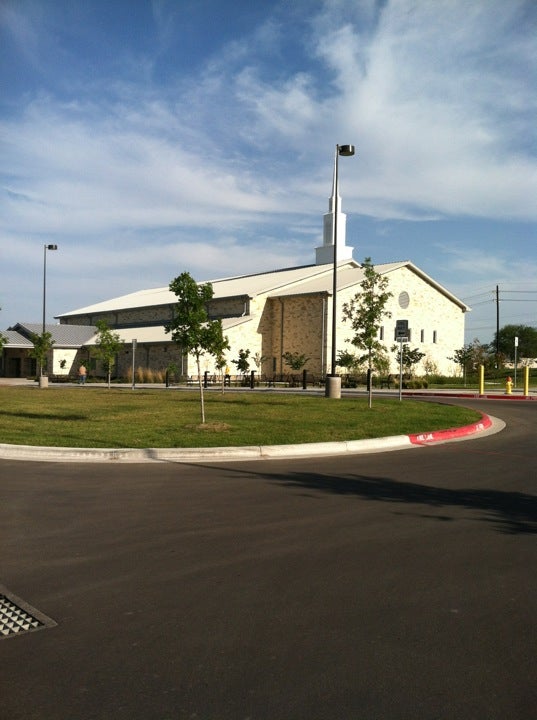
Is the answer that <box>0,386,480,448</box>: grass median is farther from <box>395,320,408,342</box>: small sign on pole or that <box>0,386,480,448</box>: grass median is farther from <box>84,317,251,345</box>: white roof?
<box>84,317,251,345</box>: white roof

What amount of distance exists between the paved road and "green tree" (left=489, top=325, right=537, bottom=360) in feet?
256

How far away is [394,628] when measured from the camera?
12.9 feet

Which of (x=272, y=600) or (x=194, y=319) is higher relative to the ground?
(x=194, y=319)

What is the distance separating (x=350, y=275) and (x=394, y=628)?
46.2 m

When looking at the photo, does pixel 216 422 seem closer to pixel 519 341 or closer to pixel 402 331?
pixel 402 331

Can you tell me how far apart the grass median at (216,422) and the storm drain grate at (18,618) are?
7308 millimetres

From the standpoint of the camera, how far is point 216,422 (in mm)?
15023

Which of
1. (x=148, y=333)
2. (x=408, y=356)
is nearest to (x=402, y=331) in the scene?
(x=408, y=356)

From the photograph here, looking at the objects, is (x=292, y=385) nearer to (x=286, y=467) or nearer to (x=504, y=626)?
(x=286, y=467)

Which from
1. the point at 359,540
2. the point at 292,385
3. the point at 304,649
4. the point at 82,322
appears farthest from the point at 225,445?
the point at 82,322

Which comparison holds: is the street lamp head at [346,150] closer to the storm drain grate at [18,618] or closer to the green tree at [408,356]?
the storm drain grate at [18,618]

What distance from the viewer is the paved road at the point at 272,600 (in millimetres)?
3150

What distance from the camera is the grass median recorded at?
12.5 meters

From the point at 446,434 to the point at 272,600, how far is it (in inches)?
422
